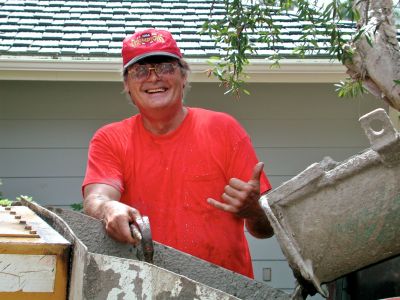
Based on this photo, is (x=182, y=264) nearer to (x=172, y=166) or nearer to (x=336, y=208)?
(x=172, y=166)

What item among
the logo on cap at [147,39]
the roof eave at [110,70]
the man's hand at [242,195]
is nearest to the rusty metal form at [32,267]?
the man's hand at [242,195]

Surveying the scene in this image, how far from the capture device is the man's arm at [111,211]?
242cm

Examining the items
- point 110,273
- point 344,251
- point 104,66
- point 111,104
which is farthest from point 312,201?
point 111,104

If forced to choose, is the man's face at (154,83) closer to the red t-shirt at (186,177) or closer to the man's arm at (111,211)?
the red t-shirt at (186,177)

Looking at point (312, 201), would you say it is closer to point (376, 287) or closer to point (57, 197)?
point (376, 287)

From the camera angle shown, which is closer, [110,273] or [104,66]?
[110,273]

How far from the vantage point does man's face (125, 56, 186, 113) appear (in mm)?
3115

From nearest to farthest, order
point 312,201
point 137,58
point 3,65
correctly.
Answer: point 312,201, point 137,58, point 3,65

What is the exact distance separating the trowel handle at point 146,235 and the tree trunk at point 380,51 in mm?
2165

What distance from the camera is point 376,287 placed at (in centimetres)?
267

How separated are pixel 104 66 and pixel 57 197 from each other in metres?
1.39

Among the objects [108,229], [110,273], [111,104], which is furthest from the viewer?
[111,104]

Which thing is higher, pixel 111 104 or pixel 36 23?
pixel 36 23

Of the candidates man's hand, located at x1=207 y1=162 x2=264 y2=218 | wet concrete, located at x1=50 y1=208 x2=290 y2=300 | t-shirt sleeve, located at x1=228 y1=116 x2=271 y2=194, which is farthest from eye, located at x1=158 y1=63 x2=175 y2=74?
wet concrete, located at x1=50 y1=208 x2=290 y2=300
